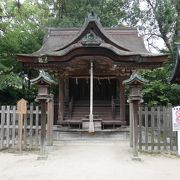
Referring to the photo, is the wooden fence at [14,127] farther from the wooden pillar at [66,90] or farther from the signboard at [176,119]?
the wooden pillar at [66,90]

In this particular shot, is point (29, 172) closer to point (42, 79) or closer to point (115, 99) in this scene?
point (42, 79)

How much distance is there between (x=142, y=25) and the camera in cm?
2764

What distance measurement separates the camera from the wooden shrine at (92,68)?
15078 mm

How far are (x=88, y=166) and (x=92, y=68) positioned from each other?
7935 mm

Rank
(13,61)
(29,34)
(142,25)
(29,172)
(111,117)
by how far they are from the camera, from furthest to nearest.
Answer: (142,25) < (29,34) < (13,61) < (111,117) < (29,172)

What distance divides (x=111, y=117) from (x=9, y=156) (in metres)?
7.28

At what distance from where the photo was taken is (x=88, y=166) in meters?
8.25

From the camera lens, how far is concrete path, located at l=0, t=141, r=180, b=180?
712cm

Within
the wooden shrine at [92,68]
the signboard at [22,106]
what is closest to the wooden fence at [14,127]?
the signboard at [22,106]

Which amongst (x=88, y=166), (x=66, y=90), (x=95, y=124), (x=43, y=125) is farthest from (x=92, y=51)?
(x=88, y=166)

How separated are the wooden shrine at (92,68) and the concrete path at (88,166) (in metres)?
3.91

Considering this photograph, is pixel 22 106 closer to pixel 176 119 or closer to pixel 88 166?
pixel 88 166

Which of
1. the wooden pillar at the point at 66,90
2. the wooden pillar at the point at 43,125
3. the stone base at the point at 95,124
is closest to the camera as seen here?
A: the wooden pillar at the point at 43,125

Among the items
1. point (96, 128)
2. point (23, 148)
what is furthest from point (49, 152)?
point (96, 128)
